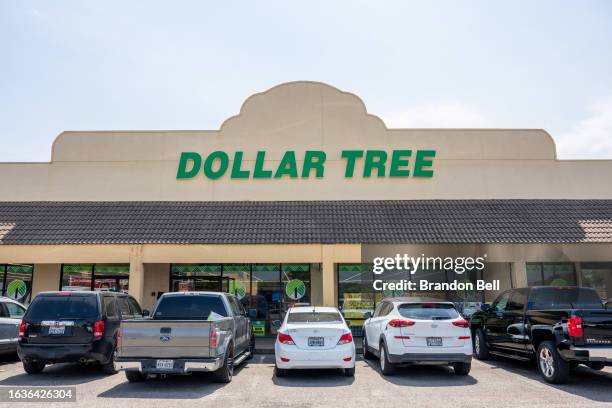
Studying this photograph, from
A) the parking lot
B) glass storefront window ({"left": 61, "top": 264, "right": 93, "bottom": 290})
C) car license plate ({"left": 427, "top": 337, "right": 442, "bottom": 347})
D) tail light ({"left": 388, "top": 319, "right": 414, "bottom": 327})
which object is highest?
glass storefront window ({"left": 61, "top": 264, "right": 93, "bottom": 290})

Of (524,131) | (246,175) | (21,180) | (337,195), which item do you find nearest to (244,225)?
(246,175)

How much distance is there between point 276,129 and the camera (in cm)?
1995

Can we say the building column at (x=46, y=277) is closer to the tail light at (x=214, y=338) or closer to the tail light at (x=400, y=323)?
the tail light at (x=214, y=338)

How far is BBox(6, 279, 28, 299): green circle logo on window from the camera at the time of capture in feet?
62.0

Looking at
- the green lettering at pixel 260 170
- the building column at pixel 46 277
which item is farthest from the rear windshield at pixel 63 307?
the green lettering at pixel 260 170

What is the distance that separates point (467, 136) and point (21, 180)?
60.8 ft

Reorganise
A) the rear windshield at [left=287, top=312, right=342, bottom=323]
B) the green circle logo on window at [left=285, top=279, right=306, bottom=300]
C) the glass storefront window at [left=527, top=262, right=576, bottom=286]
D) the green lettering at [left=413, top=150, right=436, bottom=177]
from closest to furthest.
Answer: the rear windshield at [left=287, top=312, right=342, bottom=323], the green circle logo on window at [left=285, top=279, right=306, bottom=300], the glass storefront window at [left=527, top=262, right=576, bottom=286], the green lettering at [left=413, top=150, right=436, bottom=177]

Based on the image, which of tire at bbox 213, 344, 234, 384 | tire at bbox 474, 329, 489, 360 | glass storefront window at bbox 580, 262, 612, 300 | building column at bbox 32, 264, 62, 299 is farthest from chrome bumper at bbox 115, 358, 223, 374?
glass storefront window at bbox 580, 262, 612, 300

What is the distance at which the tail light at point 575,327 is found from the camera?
28.9 feet

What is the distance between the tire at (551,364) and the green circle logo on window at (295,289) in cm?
999

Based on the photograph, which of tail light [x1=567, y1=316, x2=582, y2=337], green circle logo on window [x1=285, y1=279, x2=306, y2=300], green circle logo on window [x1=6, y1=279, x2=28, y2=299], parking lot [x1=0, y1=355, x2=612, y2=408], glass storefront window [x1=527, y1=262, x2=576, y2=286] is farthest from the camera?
green circle logo on window [x1=6, y1=279, x2=28, y2=299]

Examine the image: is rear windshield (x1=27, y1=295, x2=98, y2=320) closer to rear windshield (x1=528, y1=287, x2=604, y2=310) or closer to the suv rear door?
the suv rear door

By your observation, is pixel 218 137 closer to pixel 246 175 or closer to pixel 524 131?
pixel 246 175

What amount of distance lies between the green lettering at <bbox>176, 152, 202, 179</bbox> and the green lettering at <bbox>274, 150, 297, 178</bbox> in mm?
3223
